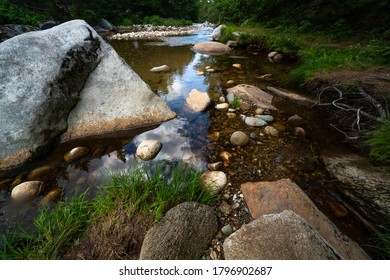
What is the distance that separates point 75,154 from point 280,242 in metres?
2.47

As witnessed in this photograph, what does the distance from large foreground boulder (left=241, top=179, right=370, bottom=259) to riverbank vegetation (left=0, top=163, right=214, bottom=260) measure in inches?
16.9

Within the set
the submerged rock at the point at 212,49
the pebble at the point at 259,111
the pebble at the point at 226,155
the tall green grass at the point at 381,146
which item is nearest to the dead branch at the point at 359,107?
the tall green grass at the point at 381,146

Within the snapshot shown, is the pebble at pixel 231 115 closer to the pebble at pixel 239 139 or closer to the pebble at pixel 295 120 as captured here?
the pebble at pixel 239 139

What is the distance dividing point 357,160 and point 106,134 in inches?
131

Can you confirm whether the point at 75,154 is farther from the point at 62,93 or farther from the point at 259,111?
the point at 259,111

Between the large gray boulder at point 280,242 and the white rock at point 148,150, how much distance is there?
1.46 m

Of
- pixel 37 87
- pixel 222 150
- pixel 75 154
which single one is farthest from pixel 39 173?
pixel 222 150

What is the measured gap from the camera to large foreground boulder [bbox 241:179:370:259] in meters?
1.50

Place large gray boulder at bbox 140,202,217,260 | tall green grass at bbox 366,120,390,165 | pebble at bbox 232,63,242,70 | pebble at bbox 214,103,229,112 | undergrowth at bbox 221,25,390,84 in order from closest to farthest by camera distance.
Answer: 1. large gray boulder at bbox 140,202,217,260
2. tall green grass at bbox 366,120,390,165
3. pebble at bbox 214,103,229,112
4. undergrowth at bbox 221,25,390,84
5. pebble at bbox 232,63,242,70

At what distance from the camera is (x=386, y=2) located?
6.05 m

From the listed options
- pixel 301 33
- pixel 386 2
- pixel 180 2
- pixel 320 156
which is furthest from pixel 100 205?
pixel 180 2

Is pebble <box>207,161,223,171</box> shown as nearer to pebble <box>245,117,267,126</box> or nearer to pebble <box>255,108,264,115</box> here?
pebble <box>245,117,267,126</box>

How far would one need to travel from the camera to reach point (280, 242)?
128 centimetres

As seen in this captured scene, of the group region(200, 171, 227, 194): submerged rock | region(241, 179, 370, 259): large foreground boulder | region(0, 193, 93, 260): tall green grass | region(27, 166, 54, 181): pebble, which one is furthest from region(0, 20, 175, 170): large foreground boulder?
region(241, 179, 370, 259): large foreground boulder
